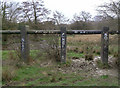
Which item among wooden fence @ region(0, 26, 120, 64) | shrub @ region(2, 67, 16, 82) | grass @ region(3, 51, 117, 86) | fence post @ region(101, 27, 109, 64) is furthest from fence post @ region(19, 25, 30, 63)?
fence post @ region(101, 27, 109, 64)

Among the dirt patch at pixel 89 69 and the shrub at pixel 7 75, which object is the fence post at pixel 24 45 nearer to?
the dirt patch at pixel 89 69

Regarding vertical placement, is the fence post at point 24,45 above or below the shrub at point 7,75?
above

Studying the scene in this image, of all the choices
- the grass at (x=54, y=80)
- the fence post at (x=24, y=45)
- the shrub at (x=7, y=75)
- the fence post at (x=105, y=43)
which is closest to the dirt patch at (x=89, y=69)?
the fence post at (x=105, y=43)

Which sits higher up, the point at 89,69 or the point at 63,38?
the point at 63,38

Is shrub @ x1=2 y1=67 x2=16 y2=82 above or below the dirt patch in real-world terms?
above

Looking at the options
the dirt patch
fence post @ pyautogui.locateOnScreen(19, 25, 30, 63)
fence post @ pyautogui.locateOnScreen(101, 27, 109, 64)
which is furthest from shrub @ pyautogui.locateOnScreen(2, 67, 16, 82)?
fence post @ pyautogui.locateOnScreen(101, 27, 109, 64)

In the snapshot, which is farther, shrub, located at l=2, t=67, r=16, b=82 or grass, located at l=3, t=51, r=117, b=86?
shrub, located at l=2, t=67, r=16, b=82

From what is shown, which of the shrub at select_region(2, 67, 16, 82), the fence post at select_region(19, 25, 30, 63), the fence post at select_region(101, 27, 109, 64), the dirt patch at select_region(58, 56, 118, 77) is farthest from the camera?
the fence post at select_region(19, 25, 30, 63)

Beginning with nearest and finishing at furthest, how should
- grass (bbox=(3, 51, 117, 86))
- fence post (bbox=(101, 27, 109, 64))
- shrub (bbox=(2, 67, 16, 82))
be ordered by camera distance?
1. grass (bbox=(3, 51, 117, 86))
2. shrub (bbox=(2, 67, 16, 82))
3. fence post (bbox=(101, 27, 109, 64))

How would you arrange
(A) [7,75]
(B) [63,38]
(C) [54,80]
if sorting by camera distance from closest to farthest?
(C) [54,80] → (A) [7,75] → (B) [63,38]

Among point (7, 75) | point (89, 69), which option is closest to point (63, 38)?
point (89, 69)

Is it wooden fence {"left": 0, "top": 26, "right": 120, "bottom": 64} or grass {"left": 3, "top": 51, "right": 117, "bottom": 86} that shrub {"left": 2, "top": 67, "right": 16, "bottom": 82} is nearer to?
grass {"left": 3, "top": 51, "right": 117, "bottom": 86}

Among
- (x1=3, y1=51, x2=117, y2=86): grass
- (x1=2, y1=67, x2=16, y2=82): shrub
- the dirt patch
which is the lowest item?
the dirt patch

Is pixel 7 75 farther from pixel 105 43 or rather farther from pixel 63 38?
pixel 105 43
